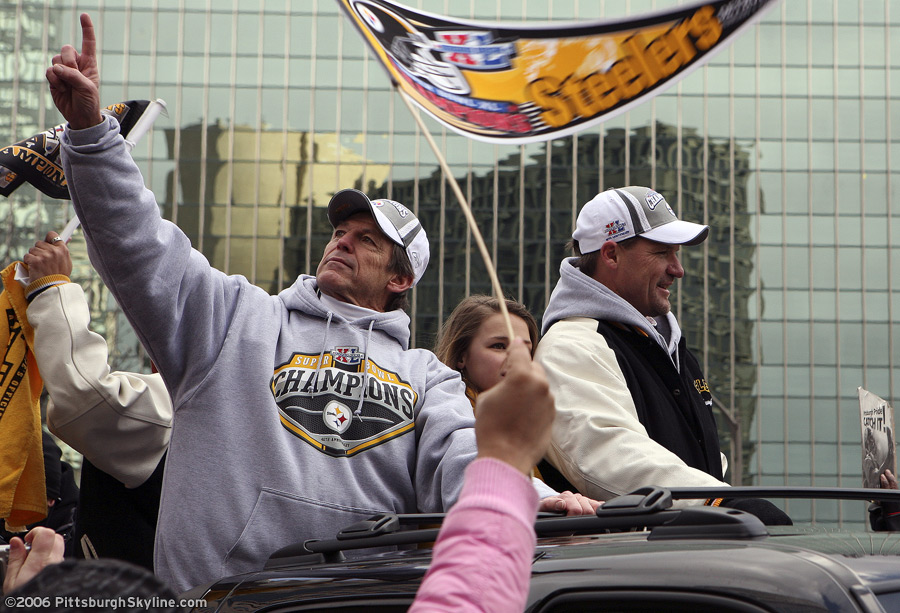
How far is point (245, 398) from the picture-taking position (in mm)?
2855

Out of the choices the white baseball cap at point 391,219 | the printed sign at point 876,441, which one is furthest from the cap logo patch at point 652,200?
the printed sign at point 876,441

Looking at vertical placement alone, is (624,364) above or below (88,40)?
below

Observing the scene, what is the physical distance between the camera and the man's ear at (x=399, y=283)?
3.52 meters

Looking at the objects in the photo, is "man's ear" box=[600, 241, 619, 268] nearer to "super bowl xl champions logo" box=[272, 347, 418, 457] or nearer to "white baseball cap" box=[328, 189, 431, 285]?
"white baseball cap" box=[328, 189, 431, 285]

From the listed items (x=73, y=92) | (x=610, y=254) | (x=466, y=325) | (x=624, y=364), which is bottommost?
(x=624, y=364)

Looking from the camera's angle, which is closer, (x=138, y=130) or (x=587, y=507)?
(x=587, y=507)

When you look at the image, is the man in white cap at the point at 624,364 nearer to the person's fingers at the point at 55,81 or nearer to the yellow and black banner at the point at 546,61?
the yellow and black banner at the point at 546,61

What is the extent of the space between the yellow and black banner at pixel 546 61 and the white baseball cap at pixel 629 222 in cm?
135

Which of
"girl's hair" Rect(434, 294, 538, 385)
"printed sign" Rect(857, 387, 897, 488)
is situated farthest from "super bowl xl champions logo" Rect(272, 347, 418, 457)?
"printed sign" Rect(857, 387, 897, 488)

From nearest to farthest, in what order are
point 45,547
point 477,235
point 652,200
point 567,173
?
point 477,235, point 45,547, point 652,200, point 567,173

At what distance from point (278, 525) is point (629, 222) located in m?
1.61

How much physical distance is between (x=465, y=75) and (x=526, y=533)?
126 cm

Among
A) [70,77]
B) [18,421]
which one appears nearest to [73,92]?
[70,77]

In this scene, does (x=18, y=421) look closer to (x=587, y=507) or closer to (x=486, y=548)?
(x=587, y=507)
